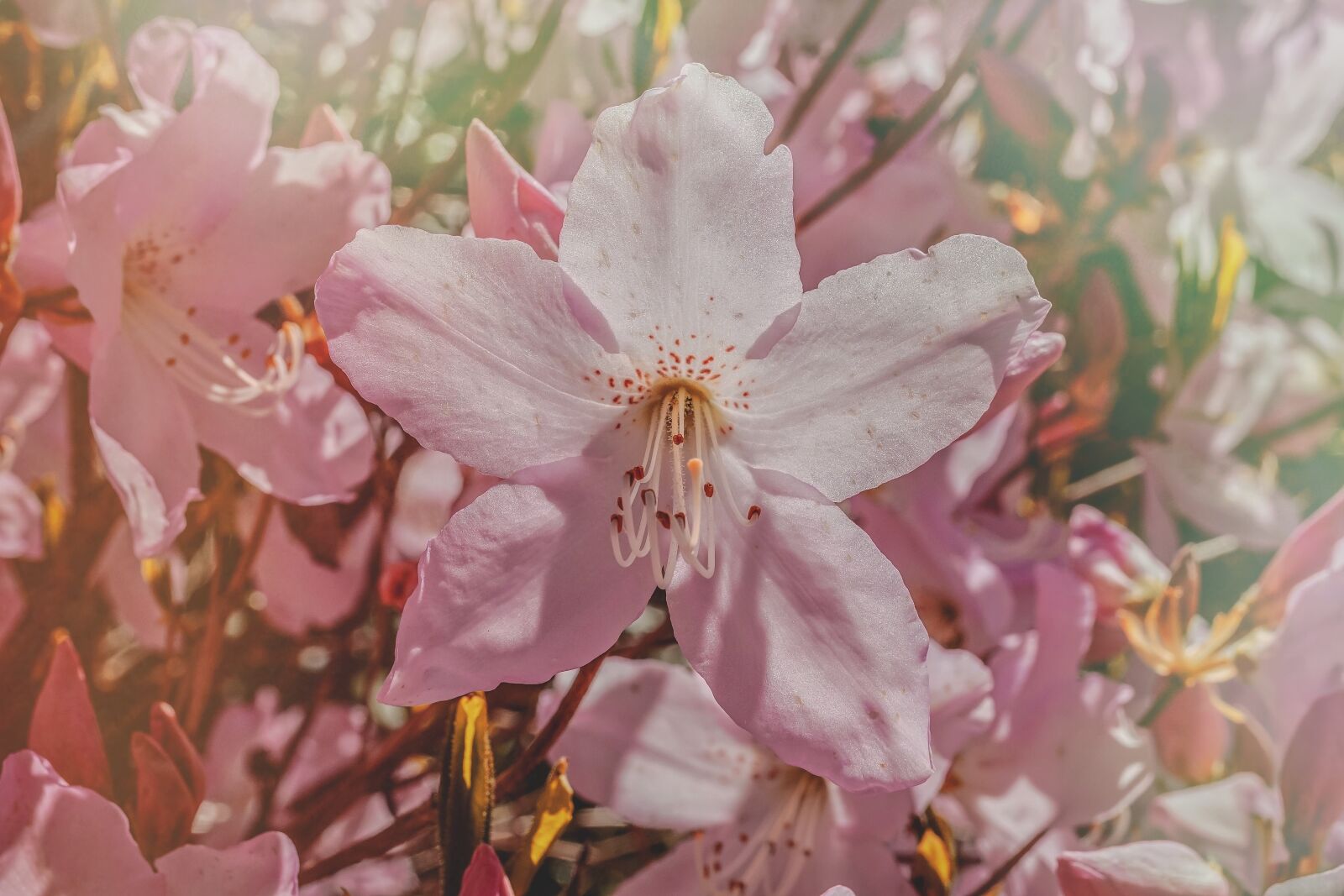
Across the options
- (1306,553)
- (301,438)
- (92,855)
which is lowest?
(92,855)

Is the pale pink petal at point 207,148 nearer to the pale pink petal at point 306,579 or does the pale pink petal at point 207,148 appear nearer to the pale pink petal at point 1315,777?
the pale pink petal at point 306,579

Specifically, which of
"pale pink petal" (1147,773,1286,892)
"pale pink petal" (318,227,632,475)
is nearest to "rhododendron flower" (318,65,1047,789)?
"pale pink petal" (318,227,632,475)

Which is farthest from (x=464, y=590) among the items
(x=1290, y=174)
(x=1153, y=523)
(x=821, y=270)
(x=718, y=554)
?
(x=1290, y=174)

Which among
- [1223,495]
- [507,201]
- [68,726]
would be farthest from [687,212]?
[1223,495]

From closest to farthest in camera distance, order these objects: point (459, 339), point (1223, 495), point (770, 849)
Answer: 1. point (459, 339)
2. point (770, 849)
3. point (1223, 495)

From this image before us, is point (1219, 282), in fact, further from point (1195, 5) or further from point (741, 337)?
point (741, 337)

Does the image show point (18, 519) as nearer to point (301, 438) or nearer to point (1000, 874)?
point (301, 438)

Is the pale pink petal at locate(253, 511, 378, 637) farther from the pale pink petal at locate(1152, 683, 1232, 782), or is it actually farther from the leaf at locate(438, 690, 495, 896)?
the pale pink petal at locate(1152, 683, 1232, 782)

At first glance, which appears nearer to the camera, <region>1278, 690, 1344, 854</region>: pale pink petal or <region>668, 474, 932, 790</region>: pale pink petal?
<region>668, 474, 932, 790</region>: pale pink petal
